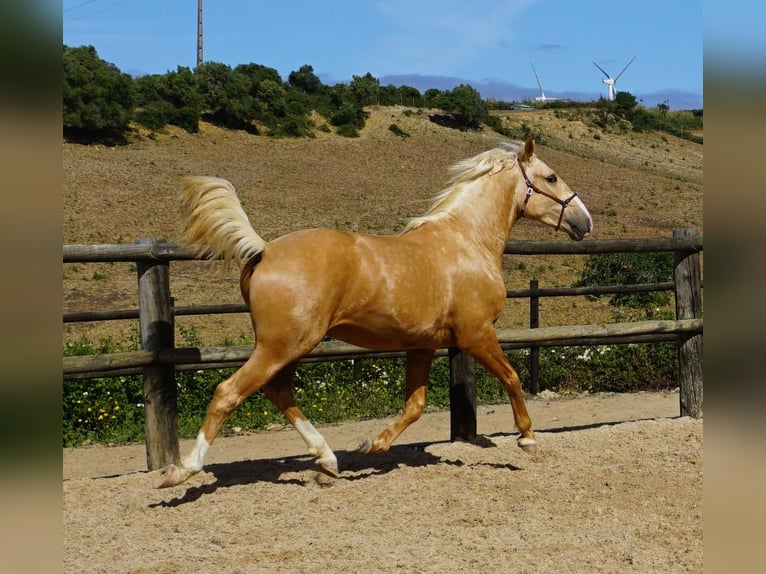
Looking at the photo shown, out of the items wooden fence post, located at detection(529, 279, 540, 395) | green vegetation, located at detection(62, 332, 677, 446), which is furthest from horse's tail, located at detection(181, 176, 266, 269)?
wooden fence post, located at detection(529, 279, 540, 395)

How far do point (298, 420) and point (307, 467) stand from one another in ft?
2.09

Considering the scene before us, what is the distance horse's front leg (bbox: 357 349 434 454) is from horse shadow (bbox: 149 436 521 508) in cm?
20

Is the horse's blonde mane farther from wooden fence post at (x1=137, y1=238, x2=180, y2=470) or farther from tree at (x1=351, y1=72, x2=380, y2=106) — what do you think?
tree at (x1=351, y1=72, x2=380, y2=106)

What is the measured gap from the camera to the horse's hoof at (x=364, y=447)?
197 inches

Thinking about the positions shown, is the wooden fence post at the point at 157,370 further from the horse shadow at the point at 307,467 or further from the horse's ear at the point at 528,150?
the horse's ear at the point at 528,150

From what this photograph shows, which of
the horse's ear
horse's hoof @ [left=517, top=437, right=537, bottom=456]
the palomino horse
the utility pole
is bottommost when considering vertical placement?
horse's hoof @ [left=517, top=437, right=537, bottom=456]

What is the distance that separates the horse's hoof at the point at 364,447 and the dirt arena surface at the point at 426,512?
0.19 metres

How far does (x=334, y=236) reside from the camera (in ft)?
15.5

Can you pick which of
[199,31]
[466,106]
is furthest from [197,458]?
[199,31]

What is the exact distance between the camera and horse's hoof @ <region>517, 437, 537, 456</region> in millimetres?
5469

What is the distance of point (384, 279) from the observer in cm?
→ 479

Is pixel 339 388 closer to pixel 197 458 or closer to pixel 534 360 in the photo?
pixel 534 360
